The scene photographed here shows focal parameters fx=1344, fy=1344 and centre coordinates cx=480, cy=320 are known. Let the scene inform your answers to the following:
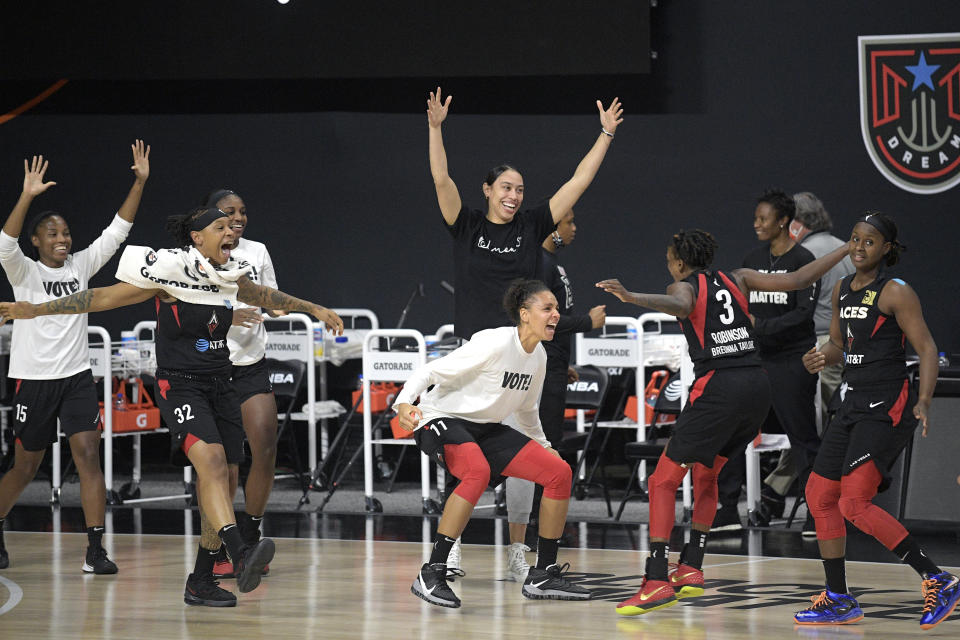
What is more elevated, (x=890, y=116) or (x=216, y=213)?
(x=890, y=116)

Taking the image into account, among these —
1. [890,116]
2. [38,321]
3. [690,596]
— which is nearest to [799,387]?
[690,596]

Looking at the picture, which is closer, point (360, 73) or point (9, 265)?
point (9, 265)

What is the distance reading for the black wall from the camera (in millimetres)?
10203

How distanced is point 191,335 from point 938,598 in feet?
10.7

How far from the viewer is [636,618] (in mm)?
5531

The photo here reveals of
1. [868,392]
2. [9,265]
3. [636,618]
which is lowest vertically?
[636,618]

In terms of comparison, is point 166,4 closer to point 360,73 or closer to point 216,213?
point 360,73

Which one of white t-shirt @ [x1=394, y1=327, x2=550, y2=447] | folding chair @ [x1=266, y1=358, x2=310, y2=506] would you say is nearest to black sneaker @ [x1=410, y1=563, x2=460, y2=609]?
white t-shirt @ [x1=394, y1=327, x2=550, y2=447]

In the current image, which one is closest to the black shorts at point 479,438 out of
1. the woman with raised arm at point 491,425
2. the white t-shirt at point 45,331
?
the woman with raised arm at point 491,425

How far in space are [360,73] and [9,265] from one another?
4045 mm

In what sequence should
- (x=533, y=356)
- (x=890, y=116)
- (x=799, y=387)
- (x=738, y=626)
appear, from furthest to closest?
(x=890, y=116) < (x=799, y=387) < (x=533, y=356) < (x=738, y=626)

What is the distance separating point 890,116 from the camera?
33.0ft

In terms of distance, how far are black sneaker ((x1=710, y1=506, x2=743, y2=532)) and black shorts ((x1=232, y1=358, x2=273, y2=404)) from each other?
282 cm

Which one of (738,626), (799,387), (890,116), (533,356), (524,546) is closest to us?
Answer: (738,626)
